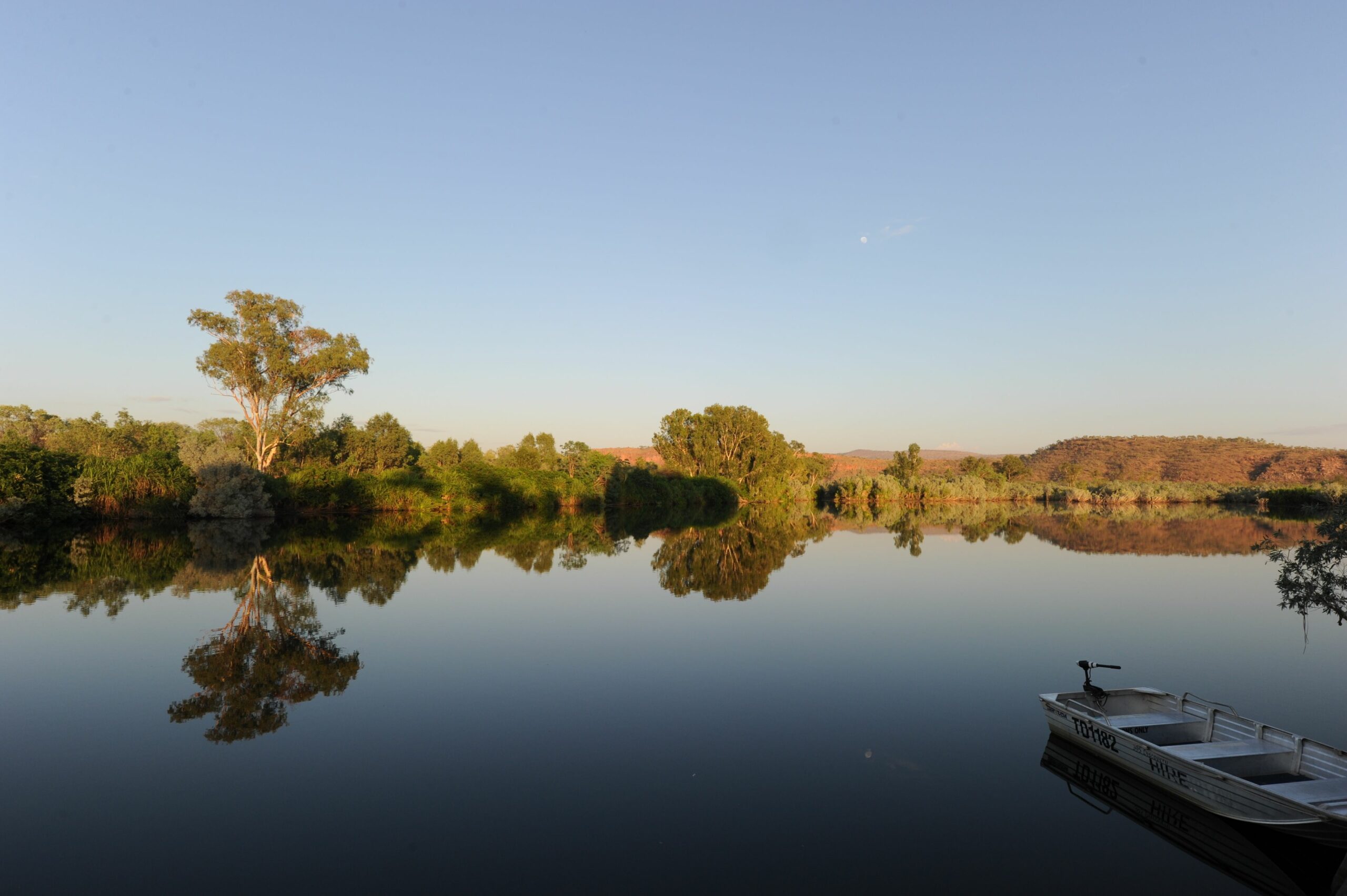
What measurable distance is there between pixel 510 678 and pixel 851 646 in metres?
5.03

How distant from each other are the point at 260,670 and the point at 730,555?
606 inches

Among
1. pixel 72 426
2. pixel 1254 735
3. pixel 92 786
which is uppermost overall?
pixel 72 426

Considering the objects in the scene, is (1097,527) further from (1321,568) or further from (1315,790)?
(1315,790)

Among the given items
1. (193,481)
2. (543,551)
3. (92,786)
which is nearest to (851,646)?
(92,786)

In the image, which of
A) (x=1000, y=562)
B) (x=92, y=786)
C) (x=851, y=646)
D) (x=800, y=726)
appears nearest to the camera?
(x=92, y=786)

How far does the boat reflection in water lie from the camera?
14.8ft

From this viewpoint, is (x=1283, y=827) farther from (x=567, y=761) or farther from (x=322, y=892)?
(x=322, y=892)

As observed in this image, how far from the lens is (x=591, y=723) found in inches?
278

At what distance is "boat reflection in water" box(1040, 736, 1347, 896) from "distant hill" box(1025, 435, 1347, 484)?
86.9 metres

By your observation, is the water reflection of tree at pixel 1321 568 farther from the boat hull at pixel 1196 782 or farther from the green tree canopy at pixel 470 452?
the green tree canopy at pixel 470 452

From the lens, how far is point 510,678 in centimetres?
863

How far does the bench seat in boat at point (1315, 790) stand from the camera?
4.54m

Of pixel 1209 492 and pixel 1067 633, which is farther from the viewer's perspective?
pixel 1209 492

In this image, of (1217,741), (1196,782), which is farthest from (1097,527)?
(1196,782)
